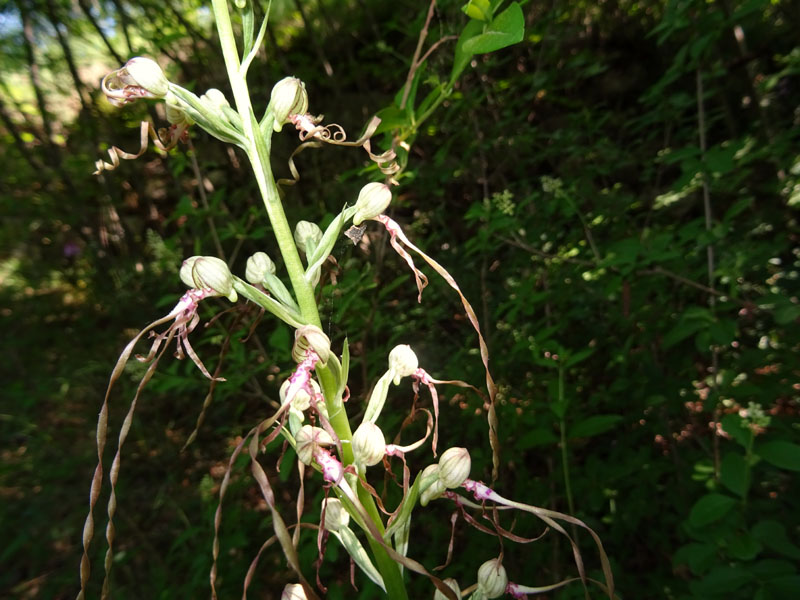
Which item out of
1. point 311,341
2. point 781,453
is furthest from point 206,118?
point 781,453

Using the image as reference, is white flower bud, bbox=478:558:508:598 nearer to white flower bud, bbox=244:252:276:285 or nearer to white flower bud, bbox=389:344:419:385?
white flower bud, bbox=389:344:419:385

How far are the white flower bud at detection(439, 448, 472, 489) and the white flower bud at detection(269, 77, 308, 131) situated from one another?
1.68ft

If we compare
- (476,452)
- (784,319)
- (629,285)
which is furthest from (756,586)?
(629,285)

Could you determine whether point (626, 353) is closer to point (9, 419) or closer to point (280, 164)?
point (280, 164)

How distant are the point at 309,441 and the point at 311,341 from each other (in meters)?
0.13

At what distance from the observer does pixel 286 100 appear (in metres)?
0.66

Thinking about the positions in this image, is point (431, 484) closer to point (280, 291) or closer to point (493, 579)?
point (493, 579)

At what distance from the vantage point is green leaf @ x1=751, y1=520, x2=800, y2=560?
0.97 meters

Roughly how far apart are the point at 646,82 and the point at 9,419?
4684mm

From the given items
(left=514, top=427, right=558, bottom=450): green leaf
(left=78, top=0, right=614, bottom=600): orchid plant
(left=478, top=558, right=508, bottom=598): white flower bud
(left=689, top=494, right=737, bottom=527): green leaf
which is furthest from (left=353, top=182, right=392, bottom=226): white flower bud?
(left=689, top=494, right=737, bottom=527): green leaf

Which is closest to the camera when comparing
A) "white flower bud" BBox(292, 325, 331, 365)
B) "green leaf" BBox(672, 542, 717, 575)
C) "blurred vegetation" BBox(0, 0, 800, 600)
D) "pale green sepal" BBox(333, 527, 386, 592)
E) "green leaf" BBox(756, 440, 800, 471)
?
"white flower bud" BBox(292, 325, 331, 365)

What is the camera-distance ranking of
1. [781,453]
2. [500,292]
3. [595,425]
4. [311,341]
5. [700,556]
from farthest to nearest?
[500,292]
[595,425]
[700,556]
[781,453]
[311,341]

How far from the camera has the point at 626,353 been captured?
5.87 feet

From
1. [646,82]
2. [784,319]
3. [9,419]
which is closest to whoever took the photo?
[784,319]
